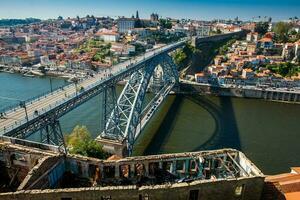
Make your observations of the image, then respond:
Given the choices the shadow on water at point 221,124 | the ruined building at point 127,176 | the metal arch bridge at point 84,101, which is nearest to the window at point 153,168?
the ruined building at point 127,176

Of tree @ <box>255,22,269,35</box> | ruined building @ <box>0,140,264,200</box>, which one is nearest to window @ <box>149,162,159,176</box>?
ruined building @ <box>0,140,264,200</box>

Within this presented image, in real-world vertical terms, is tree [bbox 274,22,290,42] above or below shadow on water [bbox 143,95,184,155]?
above

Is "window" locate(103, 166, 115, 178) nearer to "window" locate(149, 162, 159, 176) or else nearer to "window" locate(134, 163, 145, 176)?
"window" locate(134, 163, 145, 176)

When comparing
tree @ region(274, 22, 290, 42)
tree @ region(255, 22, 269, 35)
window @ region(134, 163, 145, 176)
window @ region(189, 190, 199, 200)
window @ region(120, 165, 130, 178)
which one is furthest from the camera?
tree @ region(255, 22, 269, 35)

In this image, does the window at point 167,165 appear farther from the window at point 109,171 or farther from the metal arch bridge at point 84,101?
the metal arch bridge at point 84,101

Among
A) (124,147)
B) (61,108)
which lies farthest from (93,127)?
(61,108)

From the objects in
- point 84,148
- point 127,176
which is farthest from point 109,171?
point 84,148
